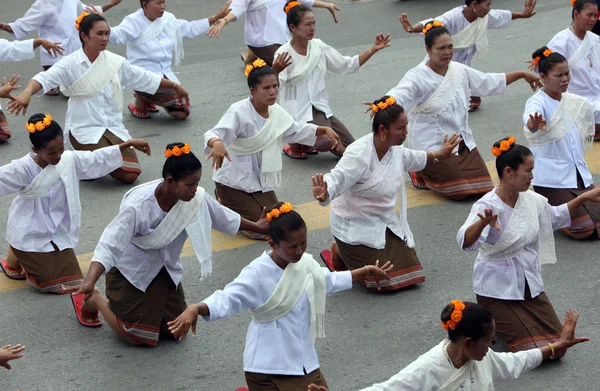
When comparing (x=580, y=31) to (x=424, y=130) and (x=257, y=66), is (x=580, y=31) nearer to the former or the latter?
(x=424, y=130)

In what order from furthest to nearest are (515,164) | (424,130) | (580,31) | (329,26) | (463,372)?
1. (329,26)
2. (580,31)
3. (424,130)
4. (515,164)
5. (463,372)

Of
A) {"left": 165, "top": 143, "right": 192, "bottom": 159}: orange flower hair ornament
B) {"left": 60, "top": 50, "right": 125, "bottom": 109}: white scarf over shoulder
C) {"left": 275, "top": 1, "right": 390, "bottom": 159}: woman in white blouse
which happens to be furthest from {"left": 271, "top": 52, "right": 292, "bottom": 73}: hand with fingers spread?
{"left": 165, "top": 143, "right": 192, "bottom": 159}: orange flower hair ornament

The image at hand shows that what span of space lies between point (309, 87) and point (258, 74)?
165 cm

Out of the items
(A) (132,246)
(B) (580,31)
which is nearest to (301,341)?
(A) (132,246)

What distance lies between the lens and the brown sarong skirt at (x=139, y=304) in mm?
6461

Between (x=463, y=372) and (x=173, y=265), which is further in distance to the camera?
(x=173, y=265)

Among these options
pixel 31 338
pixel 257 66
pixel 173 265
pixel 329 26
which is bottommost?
pixel 329 26

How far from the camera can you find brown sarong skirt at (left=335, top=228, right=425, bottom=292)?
282 inches

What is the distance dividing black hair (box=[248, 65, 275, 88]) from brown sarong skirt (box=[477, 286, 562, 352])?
2.35m

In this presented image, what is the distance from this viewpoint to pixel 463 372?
514 centimetres

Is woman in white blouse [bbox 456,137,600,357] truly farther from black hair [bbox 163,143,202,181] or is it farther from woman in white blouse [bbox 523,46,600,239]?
black hair [bbox 163,143,202,181]

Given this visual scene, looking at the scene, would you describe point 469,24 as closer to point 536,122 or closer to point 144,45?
point 536,122

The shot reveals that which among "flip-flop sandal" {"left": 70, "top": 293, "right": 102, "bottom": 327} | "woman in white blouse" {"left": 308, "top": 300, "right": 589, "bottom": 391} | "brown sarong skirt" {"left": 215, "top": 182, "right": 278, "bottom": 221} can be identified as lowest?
"brown sarong skirt" {"left": 215, "top": 182, "right": 278, "bottom": 221}

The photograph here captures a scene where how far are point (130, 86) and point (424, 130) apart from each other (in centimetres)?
249
